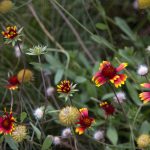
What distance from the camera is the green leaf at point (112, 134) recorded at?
1.59 meters

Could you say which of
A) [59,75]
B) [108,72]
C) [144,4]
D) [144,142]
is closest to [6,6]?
[59,75]

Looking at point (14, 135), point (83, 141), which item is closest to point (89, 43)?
point (83, 141)

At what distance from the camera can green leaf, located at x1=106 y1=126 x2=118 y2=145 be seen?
1592 millimetres

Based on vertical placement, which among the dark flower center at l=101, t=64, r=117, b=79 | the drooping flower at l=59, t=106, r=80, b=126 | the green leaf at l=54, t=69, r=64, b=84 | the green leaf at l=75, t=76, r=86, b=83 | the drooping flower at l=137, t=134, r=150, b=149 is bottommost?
the drooping flower at l=137, t=134, r=150, b=149

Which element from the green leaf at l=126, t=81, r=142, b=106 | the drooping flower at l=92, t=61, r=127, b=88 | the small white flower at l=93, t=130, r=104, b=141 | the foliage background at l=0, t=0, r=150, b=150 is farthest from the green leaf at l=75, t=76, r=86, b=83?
the drooping flower at l=92, t=61, r=127, b=88

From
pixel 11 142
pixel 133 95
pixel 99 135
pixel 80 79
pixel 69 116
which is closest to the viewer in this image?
pixel 69 116

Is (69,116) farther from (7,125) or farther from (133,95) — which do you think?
(133,95)

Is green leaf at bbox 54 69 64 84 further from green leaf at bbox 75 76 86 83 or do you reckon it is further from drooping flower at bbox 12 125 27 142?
drooping flower at bbox 12 125 27 142

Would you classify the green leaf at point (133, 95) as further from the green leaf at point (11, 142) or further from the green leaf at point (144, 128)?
the green leaf at point (11, 142)

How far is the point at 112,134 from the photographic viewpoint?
5.35ft

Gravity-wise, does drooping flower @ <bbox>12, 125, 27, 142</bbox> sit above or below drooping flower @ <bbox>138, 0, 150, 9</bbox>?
below

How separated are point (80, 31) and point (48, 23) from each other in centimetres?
17

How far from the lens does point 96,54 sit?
86.8 inches

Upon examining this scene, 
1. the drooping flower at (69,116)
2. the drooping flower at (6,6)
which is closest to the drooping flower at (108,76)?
the drooping flower at (69,116)
